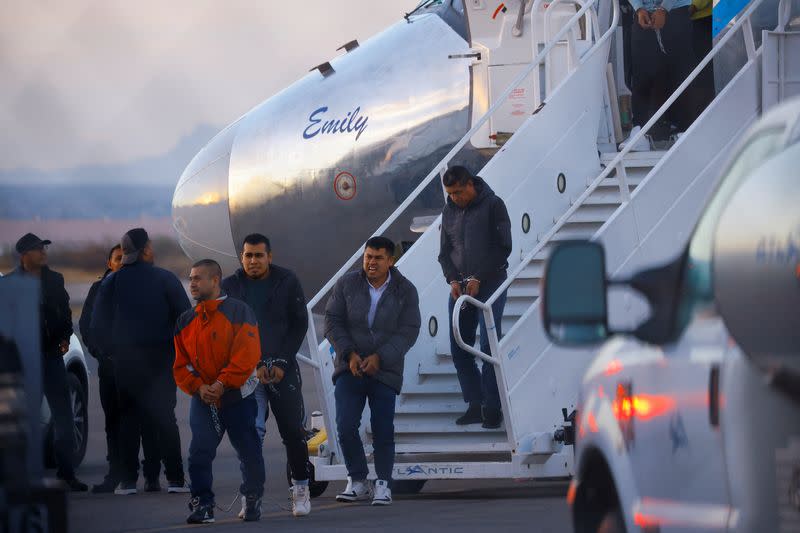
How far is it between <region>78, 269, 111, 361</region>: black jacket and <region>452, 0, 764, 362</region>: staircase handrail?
2.95m

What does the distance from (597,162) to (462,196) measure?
190 centimetres

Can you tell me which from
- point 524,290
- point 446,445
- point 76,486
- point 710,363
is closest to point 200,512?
point 446,445

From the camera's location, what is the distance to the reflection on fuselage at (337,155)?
13.5m

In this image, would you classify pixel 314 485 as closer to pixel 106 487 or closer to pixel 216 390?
pixel 106 487

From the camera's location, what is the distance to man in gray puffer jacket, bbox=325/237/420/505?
9.99m

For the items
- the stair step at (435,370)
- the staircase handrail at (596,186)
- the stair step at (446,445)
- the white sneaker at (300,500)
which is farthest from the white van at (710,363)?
the stair step at (435,370)

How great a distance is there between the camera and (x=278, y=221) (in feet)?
46.2

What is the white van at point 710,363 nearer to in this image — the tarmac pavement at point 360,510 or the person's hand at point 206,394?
the tarmac pavement at point 360,510

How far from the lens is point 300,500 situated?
31.7 ft

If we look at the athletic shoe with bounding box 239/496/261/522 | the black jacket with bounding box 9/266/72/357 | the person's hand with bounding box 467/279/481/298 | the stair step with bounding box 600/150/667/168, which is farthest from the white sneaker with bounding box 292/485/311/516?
the stair step with bounding box 600/150/667/168

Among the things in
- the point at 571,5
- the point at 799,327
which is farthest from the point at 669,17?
the point at 799,327

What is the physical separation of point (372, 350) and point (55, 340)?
2.73 m

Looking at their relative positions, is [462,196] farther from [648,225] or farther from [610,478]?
[610,478]

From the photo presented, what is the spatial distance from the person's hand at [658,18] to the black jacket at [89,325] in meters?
4.40
